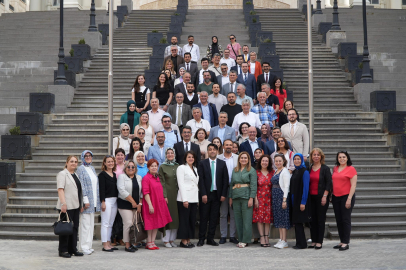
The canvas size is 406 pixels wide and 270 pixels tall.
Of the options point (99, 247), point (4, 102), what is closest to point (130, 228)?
point (99, 247)

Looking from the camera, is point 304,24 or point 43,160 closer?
point 43,160

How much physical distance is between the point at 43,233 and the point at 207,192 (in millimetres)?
3886

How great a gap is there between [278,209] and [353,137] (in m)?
5.67

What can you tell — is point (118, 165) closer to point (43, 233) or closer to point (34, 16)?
point (43, 233)

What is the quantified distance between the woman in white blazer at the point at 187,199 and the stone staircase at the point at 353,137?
3.15 m

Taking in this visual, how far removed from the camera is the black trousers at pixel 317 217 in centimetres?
1180

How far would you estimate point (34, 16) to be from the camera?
1141 inches

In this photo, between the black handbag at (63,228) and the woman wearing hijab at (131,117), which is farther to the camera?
the woman wearing hijab at (131,117)

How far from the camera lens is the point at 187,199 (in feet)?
39.8

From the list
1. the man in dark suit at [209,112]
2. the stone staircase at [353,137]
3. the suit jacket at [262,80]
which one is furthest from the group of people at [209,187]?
the suit jacket at [262,80]

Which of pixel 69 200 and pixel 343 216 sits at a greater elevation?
pixel 69 200

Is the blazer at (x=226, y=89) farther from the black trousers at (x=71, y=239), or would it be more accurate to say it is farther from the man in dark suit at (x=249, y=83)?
the black trousers at (x=71, y=239)

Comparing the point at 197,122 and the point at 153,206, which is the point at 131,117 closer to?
the point at 197,122

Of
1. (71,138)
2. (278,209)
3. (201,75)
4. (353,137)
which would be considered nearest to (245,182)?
(278,209)
